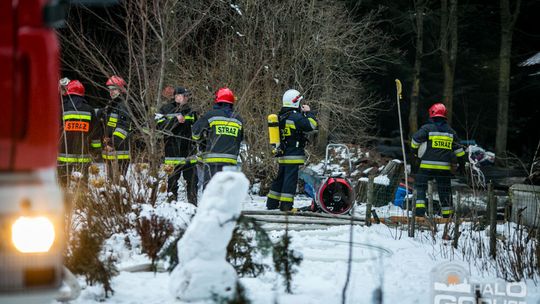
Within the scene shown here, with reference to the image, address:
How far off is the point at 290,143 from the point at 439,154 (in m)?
2.54

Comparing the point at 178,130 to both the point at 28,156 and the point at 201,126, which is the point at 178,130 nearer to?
the point at 201,126

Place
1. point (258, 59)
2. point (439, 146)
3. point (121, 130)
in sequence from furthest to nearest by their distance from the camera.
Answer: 1. point (258, 59)
2. point (439, 146)
3. point (121, 130)

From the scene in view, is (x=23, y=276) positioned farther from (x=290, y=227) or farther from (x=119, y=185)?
(x=290, y=227)

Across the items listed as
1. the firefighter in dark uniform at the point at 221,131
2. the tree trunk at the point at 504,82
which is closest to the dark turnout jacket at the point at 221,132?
the firefighter in dark uniform at the point at 221,131

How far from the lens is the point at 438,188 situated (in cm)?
1107

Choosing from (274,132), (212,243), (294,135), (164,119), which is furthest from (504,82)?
(212,243)

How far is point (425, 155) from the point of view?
36.6 feet

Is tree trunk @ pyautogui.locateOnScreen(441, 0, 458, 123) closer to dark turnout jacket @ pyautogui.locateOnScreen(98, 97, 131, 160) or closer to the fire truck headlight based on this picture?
dark turnout jacket @ pyautogui.locateOnScreen(98, 97, 131, 160)

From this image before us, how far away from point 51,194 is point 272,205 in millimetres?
8235

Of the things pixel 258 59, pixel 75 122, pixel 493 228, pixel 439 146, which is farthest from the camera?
pixel 258 59

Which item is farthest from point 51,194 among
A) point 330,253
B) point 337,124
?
point 337,124

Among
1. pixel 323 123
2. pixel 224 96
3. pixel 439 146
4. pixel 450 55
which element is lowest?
pixel 439 146

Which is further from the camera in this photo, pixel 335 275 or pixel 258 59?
pixel 258 59

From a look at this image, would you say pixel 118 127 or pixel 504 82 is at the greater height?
pixel 504 82
